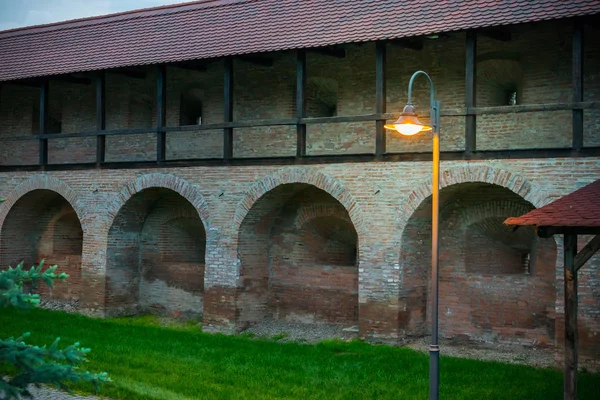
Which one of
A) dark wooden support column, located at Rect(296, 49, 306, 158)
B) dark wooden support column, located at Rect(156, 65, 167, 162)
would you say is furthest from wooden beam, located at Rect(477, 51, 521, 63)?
dark wooden support column, located at Rect(156, 65, 167, 162)

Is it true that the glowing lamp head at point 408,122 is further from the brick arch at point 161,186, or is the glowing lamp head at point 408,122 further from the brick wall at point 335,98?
the brick arch at point 161,186

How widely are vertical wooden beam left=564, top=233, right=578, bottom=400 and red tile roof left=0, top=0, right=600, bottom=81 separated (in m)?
4.42

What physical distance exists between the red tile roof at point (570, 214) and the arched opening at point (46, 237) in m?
13.4

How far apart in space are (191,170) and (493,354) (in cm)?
753

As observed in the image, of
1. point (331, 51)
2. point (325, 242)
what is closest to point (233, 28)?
point (331, 51)

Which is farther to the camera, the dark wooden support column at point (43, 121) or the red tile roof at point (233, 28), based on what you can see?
the dark wooden support column at point (43, 121)

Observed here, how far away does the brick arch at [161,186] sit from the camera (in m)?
17.0

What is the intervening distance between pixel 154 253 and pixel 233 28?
6144 mm

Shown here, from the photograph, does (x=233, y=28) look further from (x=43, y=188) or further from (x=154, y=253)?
(x=43, y=188)

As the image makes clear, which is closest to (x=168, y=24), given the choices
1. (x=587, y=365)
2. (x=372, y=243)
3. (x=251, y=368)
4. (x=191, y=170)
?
(x=191, y=170)

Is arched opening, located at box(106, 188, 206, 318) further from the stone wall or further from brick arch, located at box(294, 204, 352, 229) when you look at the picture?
brick arch, located at box(294, 204, 352, 229)

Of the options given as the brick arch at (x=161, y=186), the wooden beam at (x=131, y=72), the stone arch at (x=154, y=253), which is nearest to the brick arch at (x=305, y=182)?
the brick arch at (x=161, y=186)

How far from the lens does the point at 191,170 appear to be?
56.1 ft

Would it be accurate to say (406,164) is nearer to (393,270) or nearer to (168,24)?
(393,270)
